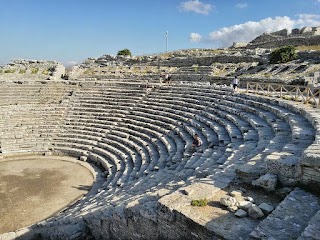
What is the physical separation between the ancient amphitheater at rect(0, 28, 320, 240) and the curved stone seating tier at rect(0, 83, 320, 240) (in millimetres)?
55

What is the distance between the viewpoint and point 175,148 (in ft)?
45.8

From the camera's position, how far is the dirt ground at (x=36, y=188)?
37.3 feet

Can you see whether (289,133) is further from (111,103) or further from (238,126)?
(111,103)

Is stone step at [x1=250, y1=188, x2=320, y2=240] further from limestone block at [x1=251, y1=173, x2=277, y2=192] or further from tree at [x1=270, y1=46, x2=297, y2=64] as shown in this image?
tree at [x1=270, y1=46, x2=297, y2=64]

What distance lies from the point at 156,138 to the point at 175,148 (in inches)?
81.6

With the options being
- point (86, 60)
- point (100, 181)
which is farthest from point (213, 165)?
point (86, 60)

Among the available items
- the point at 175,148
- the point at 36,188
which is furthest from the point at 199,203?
the point at 36,188

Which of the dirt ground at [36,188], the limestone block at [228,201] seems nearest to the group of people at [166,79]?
the dirt ground at [36,188]

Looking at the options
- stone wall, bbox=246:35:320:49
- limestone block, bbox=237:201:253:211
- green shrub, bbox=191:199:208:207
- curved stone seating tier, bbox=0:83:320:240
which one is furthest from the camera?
stone wall, bbox=246:35:320:49

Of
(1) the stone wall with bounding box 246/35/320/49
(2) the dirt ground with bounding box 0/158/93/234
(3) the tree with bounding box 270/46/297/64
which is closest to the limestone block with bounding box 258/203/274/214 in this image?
(2) the dirt ground with bounding box 0/158/93/234

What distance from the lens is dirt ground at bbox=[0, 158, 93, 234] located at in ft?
37.3

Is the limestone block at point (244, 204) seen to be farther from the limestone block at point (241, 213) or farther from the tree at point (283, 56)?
the tree at point (283, 56)

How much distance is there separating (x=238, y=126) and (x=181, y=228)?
7967 mm

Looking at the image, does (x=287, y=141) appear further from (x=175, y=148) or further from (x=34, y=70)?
(x=34, y=70)
